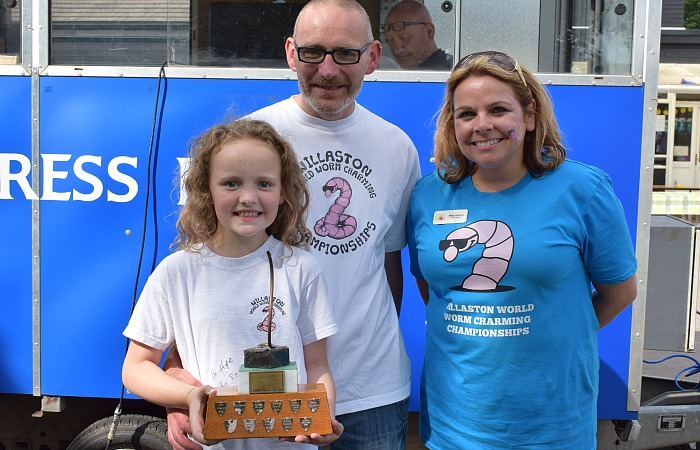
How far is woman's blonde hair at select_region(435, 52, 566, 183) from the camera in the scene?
6.15 feet

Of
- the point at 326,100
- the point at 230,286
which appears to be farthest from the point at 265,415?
the point at 326,100

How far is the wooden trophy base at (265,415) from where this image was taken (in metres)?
1.53

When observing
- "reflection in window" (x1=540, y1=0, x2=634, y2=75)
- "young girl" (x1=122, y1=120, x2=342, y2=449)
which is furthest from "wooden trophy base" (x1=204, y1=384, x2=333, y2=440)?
"reflection in window" (x1=540, y1=0, x2=634, y2=75)

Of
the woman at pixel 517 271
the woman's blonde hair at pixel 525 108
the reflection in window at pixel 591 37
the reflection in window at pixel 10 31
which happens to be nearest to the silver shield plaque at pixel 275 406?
the woman at pixel 517 271

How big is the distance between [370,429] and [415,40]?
150 centimetres

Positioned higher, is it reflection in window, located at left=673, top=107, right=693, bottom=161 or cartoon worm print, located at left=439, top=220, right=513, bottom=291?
reflection in window, located at left=673, top=107, right=693, bottom=161

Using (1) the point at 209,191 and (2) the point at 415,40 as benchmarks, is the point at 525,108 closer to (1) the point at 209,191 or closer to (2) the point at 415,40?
(1) the point at 209,191

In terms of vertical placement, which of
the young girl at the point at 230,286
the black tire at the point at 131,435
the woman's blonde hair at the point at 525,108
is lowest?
the black tire at the point at 131,435

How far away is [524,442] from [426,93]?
58.1 inches

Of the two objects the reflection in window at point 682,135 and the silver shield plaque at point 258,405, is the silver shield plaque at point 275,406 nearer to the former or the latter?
the silver shield plaque at point 258,405

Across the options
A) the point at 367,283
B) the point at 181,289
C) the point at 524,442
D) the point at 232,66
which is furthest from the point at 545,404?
the point at 232,66

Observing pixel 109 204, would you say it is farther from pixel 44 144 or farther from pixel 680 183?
pixel 680 183

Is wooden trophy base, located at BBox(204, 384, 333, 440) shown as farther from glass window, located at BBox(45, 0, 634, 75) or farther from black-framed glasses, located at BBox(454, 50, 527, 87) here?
glass window, located at BBox(45, 0, 634, 75)

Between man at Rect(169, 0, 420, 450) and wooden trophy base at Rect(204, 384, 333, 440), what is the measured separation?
479 millimetres
